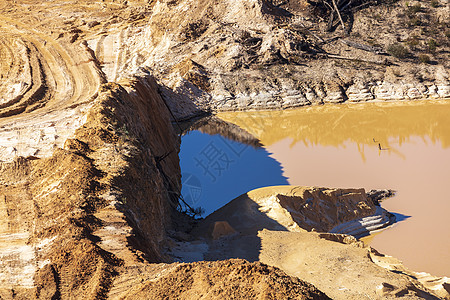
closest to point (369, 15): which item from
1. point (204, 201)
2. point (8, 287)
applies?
point (204, 201)

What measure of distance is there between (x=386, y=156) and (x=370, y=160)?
0.65 metres

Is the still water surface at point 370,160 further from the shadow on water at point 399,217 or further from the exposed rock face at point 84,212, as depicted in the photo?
the exposed rock face at point 84,212

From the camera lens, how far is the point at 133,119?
1157cm

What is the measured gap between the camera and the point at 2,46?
23703 millimetres

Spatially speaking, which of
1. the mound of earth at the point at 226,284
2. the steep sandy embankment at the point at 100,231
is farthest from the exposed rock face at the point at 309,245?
the mound of earth at the point at 226,284

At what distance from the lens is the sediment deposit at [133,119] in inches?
223

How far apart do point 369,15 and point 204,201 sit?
16.8 metres

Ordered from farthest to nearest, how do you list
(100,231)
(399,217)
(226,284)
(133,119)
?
(399,217) → (133,119) → (100,231) → (226,284)

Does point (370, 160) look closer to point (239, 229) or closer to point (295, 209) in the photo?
point (295, 209)

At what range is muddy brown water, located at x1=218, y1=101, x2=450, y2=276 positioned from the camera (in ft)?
38.0

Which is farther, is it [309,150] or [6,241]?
[309,150]

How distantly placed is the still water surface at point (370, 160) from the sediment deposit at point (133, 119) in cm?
109

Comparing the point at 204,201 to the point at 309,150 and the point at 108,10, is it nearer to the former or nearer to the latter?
the point at 309,150

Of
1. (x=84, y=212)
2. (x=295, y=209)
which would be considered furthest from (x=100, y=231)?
(x=295, y=209)
